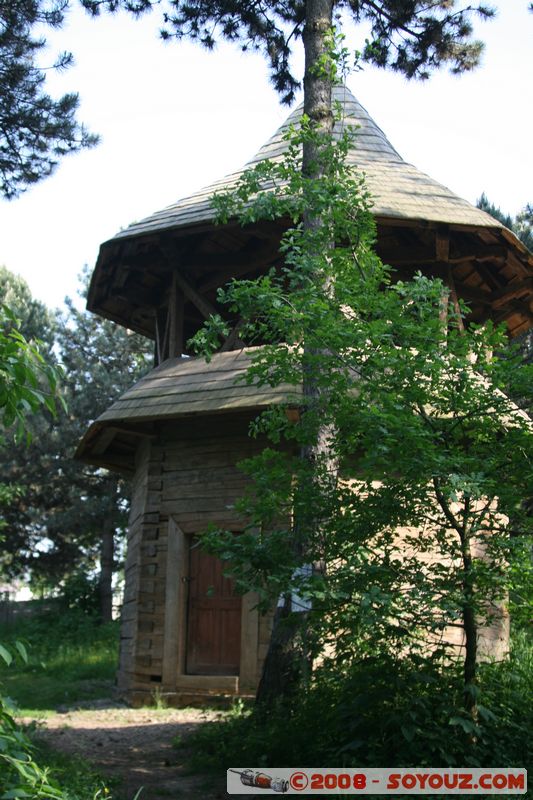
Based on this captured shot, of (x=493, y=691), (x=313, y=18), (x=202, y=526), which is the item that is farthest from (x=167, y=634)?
(x=313, y=18)

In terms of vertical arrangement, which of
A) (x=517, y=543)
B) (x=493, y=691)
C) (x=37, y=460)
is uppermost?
(x=37, y=460)

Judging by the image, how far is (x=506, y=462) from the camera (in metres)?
5.52

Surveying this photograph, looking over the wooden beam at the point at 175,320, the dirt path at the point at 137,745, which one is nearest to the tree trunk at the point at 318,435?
the dirt path at the point at 137,745

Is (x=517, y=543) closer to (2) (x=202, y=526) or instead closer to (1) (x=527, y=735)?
(1) (x=527, y=735)

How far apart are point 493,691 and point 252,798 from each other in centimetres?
183

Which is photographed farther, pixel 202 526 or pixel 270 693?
pixel 202 526

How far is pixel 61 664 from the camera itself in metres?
17.3

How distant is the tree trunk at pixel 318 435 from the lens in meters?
6.28

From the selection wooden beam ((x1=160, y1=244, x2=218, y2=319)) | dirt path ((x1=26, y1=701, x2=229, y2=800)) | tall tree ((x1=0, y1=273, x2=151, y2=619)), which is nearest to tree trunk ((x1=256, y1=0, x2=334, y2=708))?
dirt path ((x1=26, y1=701, x2=229, y2=800))

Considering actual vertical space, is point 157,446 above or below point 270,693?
above

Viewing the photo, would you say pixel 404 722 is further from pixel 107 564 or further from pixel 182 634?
pixel 107 564

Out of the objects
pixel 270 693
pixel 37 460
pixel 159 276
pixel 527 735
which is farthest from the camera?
pixel 37 460

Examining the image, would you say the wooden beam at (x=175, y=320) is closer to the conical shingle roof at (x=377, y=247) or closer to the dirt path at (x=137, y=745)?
the conical shingle roof at (x=377, y=247)

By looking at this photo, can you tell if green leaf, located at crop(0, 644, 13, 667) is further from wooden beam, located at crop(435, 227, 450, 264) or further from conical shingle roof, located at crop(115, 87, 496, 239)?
wooden beam, located at crop(435, 227, 450, 264)
